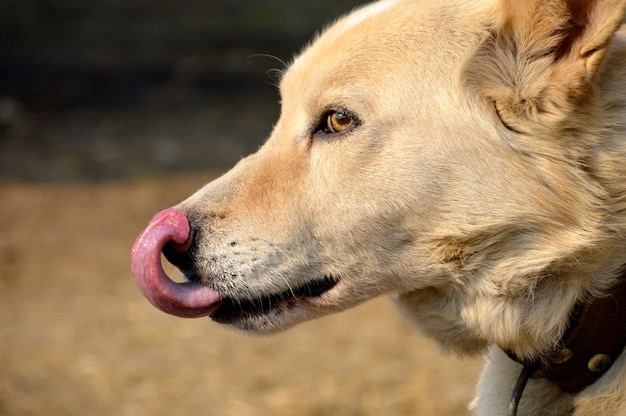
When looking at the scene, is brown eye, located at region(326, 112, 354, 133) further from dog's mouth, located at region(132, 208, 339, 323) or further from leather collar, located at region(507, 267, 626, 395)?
leather collar, located at region(507, 267, 626, 395)

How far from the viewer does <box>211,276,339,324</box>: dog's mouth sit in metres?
2.64

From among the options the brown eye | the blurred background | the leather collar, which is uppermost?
the brown eye

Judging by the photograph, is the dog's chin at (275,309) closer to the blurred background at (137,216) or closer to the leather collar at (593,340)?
the blurred background at (137,216)

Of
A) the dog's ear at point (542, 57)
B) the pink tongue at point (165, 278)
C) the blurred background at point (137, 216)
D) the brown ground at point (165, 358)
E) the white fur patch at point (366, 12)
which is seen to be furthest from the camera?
the blurred background at point (137, 216)

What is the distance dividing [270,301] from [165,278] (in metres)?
0.31

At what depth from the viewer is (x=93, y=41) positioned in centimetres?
1098

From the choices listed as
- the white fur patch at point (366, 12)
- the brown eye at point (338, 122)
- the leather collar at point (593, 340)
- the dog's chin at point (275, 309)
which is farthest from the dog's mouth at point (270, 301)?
the white fur patch at point (366, 12)

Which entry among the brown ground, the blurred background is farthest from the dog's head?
the brown ground

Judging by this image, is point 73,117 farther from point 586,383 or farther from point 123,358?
point 586,383

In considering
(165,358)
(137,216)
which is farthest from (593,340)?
(137,216)

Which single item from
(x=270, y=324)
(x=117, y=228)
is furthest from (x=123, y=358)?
(x=270, y=324)

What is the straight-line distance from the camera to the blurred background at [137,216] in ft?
15.2

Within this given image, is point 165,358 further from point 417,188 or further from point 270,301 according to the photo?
point 417,188

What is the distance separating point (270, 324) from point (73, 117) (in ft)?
22.6
